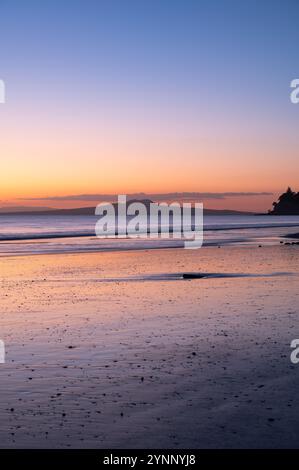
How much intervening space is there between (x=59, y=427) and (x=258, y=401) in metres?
3.70

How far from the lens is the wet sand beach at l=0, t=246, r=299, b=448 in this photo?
8758mm

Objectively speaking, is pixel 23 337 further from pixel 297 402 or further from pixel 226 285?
pixel 226 285

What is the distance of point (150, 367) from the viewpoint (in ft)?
40.2

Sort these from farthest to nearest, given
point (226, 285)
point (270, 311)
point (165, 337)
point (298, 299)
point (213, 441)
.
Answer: point (226, 285), point (298, 299), point (270, 311), point (165, 337), point (213, 441)

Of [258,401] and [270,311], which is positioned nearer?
[258,401]

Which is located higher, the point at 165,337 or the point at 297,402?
the point at 165,337

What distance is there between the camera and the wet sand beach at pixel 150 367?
28.7 ft

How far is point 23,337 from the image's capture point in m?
15.2
